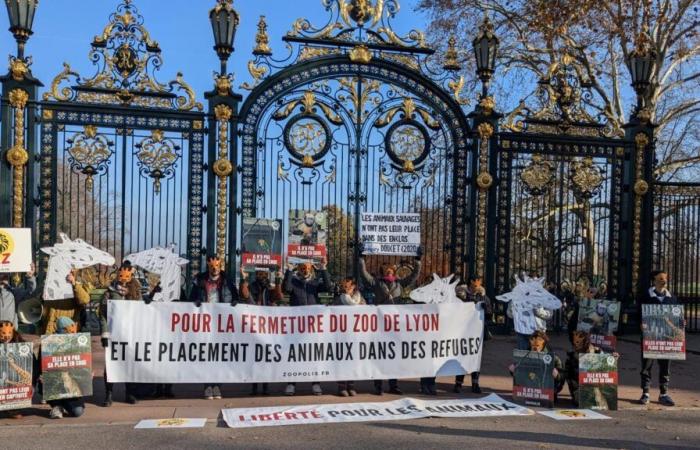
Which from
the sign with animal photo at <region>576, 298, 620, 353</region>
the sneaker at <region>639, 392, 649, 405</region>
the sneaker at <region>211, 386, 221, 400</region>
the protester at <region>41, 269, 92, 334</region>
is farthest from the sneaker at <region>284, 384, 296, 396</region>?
the sneaker at <region>639, 392, 649, 405</region>

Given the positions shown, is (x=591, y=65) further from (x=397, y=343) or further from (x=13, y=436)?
(x=13, y=436)

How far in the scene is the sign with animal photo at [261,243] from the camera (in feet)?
39.9

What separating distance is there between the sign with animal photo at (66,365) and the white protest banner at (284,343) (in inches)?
17.6

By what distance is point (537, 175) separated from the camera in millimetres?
14031

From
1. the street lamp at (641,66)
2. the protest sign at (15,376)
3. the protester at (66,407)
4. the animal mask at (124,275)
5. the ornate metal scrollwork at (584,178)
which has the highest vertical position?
the street lamp at (641,66)

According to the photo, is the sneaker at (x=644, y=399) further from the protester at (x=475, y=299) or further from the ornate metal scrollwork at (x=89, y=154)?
the ornate metal scrollwork at (x=89, y=154)

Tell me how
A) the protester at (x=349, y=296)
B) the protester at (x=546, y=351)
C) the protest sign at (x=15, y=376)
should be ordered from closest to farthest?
the protest sign at (x=15, y=376), the protester at (x=546, y=351), the protester at (x=349, y=296)

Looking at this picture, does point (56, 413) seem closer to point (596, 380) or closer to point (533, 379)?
point (533, 379)

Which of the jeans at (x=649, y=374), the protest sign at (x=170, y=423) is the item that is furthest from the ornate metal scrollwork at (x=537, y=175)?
the protest sign at (x=170, y=423)

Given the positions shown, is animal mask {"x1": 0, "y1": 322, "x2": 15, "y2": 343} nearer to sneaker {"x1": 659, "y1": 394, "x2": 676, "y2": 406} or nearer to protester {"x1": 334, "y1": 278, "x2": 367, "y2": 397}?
protester {"x1": 334, "y1": 278, "x2": 367, "y2": 397}

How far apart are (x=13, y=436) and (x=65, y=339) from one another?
1126 mm

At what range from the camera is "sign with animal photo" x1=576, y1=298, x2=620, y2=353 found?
9180mm

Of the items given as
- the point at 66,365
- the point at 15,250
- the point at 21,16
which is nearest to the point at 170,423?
the point at 66,365

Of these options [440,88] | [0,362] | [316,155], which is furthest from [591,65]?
[0,362]
